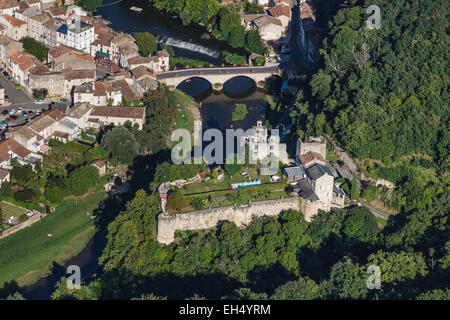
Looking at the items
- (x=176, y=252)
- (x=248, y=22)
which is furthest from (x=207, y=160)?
(x=248, y=22)

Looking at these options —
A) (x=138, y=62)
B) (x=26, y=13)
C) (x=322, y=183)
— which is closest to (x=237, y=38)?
(x=138, y=62)

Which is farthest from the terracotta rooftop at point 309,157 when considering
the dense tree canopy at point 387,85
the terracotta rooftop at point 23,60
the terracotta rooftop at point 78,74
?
the terracotta rooftop at point 23,60

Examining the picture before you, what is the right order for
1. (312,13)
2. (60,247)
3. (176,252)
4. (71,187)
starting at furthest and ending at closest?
(312,13) → (71,187) → (60,247) → (176,252)

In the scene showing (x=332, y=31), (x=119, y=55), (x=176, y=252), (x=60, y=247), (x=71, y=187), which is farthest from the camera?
(x=119, y=55)

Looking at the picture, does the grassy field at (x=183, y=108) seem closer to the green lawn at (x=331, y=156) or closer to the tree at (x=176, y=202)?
the green lawn at (x=331, y=156)

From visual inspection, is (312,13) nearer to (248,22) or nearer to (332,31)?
(248,22)

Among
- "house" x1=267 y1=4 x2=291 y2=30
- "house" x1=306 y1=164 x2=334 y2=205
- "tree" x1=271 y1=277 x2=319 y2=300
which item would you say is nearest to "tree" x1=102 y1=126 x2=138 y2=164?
"house" x1=306 y1=164 x2=334 y2=205
